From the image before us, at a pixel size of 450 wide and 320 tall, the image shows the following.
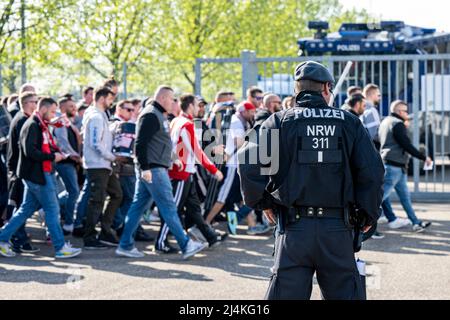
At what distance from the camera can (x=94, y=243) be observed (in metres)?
10.5

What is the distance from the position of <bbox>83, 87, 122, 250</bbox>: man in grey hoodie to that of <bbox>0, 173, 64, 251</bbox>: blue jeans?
28.2 inches

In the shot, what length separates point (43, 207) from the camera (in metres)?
9.71

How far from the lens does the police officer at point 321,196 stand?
17.3 feet

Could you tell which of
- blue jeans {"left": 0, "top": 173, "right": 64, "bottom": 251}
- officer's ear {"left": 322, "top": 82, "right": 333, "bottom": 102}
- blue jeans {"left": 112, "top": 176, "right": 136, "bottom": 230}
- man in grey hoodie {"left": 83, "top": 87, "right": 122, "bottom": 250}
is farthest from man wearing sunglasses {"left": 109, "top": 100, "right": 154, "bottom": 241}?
officer's ear {"left": 322, "top": 82, "right": 333, "bottom": 102}

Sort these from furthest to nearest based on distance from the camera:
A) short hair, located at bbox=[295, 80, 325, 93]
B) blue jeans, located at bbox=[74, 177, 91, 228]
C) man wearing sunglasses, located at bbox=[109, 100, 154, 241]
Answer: blue jeans, located at bbox=[74, 177, 91, 228]
man wearing sunglasses, located at bbox=[109, 100, 154, 241]
short hair, located at bbox=[295, 80, 325, 93]

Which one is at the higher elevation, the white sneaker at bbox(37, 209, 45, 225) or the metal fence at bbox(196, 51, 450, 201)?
the metal fence at bbox(196, 51, 450, 201)

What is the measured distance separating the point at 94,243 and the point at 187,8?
661 inches

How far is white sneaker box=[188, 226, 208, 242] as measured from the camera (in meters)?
10.7

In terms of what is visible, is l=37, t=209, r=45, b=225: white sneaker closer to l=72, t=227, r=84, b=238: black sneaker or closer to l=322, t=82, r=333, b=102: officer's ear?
l=72, t=227, r=84, b=238: black sneaker

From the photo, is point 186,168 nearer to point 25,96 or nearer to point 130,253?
point 130,253

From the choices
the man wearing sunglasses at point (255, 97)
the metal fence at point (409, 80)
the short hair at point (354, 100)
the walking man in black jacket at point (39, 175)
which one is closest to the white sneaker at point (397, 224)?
the short hair at point (354, 100)
